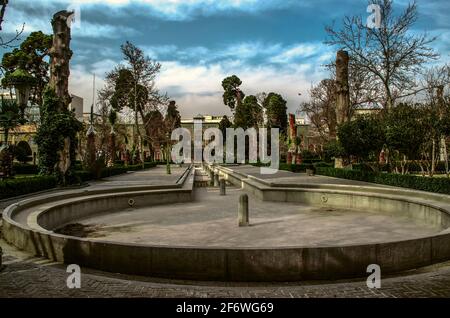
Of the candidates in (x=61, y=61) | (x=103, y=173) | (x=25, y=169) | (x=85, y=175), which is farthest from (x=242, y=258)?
(x=25, y=169)

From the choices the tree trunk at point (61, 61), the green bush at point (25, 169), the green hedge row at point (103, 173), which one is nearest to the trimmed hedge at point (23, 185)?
the tree trunk at point (61, 61)

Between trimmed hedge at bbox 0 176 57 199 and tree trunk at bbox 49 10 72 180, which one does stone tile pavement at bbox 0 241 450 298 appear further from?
tree trunk at bbox 49 10 72 180

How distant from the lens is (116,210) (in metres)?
14.1

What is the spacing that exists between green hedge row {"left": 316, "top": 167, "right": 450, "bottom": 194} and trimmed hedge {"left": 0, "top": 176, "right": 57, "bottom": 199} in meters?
15.9

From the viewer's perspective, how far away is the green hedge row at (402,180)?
15.4 metres

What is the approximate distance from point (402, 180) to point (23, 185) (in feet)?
53.0

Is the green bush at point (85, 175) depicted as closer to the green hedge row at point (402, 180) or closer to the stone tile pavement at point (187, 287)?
the green hedge row at point (402, 180)

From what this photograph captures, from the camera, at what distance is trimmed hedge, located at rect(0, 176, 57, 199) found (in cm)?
1366

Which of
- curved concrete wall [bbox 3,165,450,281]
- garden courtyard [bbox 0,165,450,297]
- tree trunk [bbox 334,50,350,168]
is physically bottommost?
garden courtyard [bbox 0,165,450,297]

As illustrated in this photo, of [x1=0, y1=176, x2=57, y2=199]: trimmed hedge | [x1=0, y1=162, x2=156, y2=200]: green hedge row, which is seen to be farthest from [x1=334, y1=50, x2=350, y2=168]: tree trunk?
[x1=0, y1=176, x2=57, y2=199]: trimmed hedge

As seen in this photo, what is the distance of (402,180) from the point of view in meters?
18.2

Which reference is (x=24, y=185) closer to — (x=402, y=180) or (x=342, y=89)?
(x=402, y=180)
